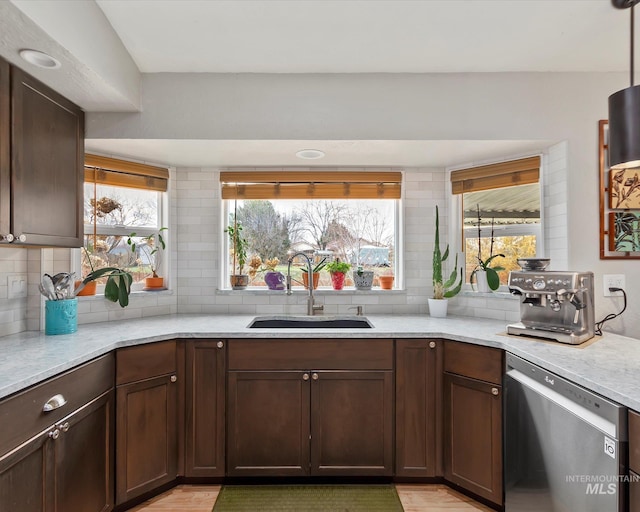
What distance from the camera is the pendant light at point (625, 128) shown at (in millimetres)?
1337

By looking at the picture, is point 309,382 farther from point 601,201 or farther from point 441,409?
point 601,201

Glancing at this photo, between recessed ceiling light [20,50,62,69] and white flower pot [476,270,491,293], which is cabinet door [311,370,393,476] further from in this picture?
recessed ceiling light [20,50,62,69]

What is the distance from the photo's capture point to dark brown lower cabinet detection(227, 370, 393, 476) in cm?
207

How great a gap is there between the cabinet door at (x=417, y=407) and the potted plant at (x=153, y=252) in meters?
1.82

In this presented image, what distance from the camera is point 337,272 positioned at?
111 inches

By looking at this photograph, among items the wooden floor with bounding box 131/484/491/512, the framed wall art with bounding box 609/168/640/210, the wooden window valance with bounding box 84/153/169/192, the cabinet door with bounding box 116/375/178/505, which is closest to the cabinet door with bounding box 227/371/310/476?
the wooden floor with bounding box 131/484/491/512

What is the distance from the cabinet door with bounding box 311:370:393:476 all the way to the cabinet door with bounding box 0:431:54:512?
1.21 m

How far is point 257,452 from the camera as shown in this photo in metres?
2.07

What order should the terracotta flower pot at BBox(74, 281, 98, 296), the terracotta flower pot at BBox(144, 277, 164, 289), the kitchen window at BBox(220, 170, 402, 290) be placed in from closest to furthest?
the terracotta flower pot at BBox(74, 281, 98, 296), the terracotta flower pot at BBox(144, 277, 164, 289), the kitchen window at BBox(220, 170, 402, 290)

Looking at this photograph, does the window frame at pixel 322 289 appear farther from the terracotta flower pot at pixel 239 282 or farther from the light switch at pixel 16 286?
the light switch at pixel 16 286

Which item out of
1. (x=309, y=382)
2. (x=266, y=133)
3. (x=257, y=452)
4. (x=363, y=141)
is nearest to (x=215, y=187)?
(x=266, y=133)

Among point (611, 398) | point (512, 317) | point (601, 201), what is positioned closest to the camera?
point (611, 398)

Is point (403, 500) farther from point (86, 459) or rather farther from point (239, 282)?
point (239, 282)

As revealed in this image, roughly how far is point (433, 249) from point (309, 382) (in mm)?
1436
